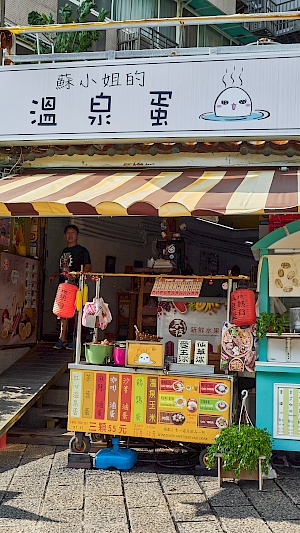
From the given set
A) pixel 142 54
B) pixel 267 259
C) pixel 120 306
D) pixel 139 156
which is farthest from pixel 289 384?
pixel 120 306

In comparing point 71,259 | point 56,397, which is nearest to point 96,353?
point 56,397

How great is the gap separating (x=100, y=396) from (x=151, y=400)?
61 cm

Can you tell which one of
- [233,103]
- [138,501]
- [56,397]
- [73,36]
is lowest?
[138,501]

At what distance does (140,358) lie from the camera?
6.67m

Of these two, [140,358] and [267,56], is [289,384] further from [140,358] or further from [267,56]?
[267,56]

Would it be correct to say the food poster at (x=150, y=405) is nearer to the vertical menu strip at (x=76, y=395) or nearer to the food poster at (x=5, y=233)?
the vertical menu strip at (x=76, y=395)

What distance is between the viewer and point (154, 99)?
751 cm

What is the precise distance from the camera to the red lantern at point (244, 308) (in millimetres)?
6477

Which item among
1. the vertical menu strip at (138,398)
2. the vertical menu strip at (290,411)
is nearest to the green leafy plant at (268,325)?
the vertical menu strip at (290,411)

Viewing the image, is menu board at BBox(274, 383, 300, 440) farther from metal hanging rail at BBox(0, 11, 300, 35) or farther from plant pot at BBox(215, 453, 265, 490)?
metal hanging rail at BBox(0, 11, 300, 35)

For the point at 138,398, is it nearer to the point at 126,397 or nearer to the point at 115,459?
the point at 126,397

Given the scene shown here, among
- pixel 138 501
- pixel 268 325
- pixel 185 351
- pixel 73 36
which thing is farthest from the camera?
pixel 73 36

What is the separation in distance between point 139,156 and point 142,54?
53.4 inches

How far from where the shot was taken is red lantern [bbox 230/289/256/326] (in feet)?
21.2
